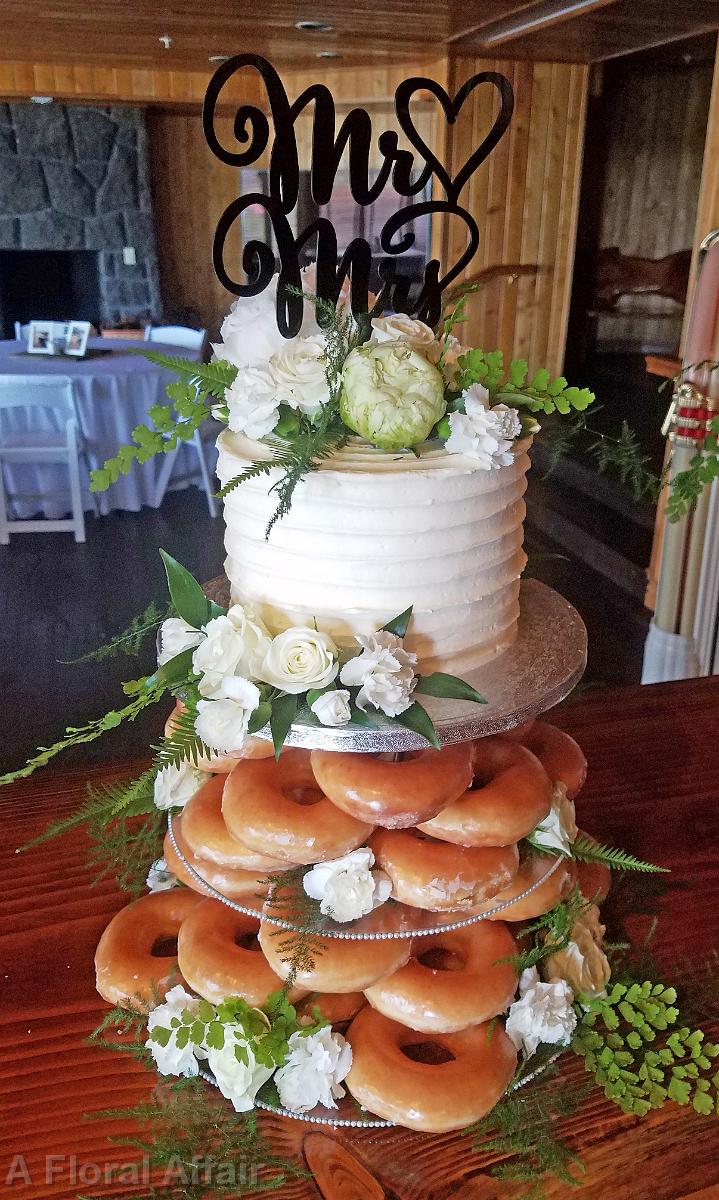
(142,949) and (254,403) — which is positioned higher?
(254,403)

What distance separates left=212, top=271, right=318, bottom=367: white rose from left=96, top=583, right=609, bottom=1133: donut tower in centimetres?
48

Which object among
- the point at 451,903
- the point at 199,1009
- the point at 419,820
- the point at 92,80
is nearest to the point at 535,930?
the point at 451,903

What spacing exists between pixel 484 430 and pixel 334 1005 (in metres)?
0.81

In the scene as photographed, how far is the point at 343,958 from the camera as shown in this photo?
3.88 feet

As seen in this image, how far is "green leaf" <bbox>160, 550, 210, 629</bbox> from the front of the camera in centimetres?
122

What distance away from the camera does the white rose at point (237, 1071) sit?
1.17 metres

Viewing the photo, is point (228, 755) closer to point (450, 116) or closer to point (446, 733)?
point (446, 733)

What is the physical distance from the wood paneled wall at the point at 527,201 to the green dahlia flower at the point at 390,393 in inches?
208

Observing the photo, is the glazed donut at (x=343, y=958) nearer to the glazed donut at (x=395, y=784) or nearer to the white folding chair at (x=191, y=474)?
the glazed donut at (x=395, y=784)

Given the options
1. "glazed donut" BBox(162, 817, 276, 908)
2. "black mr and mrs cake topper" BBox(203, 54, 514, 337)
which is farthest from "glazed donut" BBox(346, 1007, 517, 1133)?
"black mr and mrs cake topper" BBox(203, 54, 514, 337)

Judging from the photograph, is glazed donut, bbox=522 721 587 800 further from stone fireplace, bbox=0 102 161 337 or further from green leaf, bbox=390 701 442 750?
stone fireplace, bbox=0 102 161 337

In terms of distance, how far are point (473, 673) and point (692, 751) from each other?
93cm

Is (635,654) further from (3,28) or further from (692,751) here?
(3,28)

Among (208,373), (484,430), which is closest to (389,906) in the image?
(484,430)
